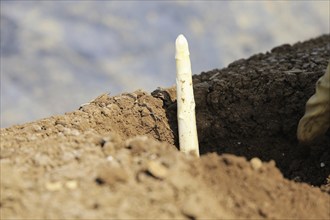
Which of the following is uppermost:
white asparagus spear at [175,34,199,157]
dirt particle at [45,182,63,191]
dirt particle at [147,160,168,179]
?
white asparagus spear at [175,34,199,157]

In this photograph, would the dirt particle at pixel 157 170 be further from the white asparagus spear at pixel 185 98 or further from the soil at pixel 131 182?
the white asparagus spear at pixel 185 98

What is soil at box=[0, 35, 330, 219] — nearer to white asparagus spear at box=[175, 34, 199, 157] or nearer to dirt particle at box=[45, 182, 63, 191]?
dirt particle at box=[45, 182, 63, 191]

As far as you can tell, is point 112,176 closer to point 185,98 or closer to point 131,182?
point 131,182

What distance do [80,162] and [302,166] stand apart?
246cm

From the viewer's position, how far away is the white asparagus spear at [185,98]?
504 centimetres

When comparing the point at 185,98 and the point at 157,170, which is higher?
the point at 185,98

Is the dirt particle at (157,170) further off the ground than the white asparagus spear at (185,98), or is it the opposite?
the white asparagus spear at (185,98)

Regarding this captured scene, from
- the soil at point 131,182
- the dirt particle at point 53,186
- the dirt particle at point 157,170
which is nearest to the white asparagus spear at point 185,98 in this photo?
the soil at point 131,182

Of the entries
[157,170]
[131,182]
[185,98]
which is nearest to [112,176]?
[131,182]

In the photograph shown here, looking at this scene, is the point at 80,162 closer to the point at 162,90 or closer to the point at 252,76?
the point at 162,90

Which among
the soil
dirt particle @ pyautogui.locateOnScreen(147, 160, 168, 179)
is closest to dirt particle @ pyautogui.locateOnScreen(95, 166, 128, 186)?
the soil

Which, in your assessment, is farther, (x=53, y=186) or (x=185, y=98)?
(x=185, y=98)

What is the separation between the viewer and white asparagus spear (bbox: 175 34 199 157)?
5.04 m

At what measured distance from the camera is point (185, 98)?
17.0 ft
